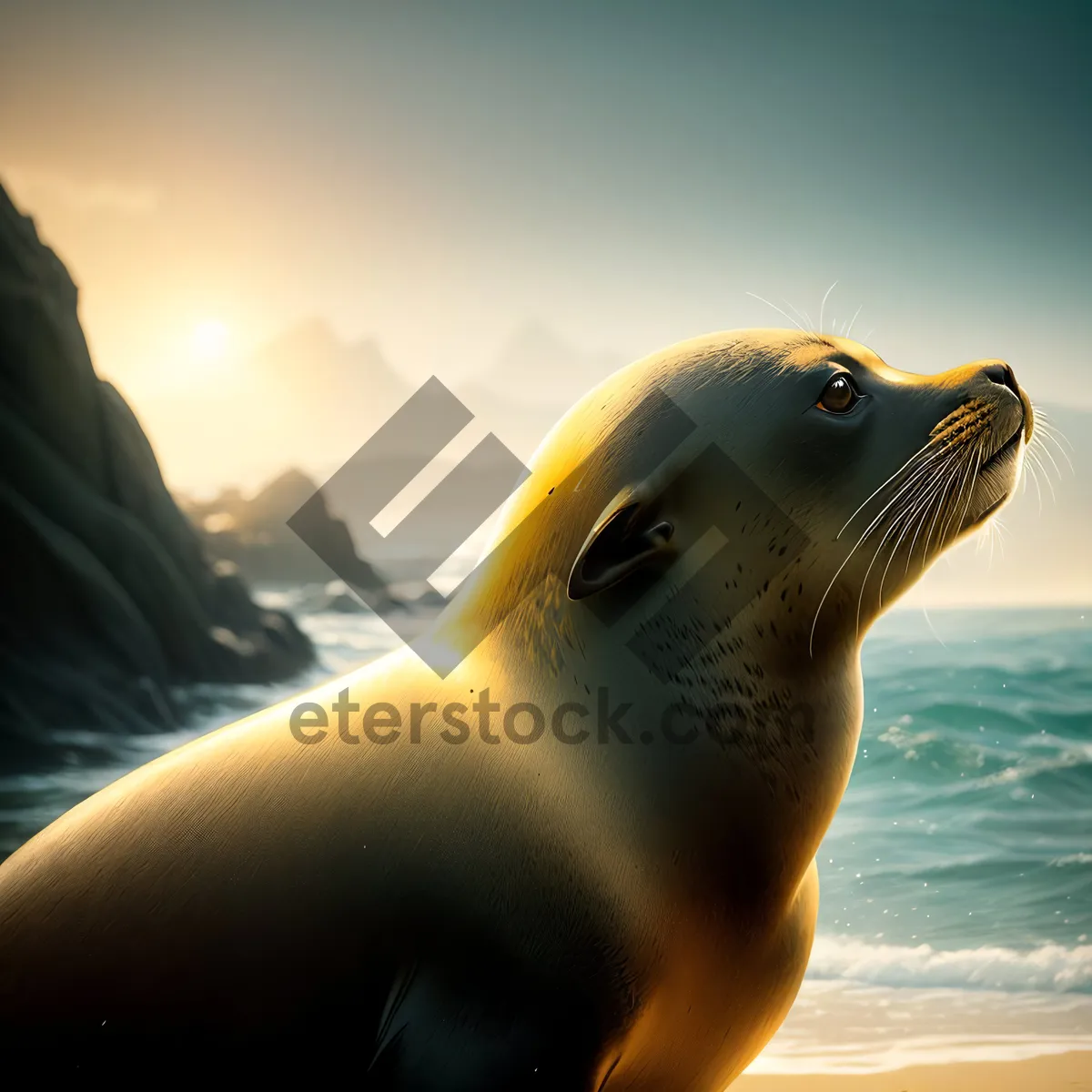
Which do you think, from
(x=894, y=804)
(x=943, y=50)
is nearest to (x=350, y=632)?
(x=894, y=804)

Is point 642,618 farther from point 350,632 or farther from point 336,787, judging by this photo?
point 350,632

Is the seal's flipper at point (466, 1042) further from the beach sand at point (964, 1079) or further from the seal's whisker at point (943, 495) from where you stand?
the beach sand at point (964, 1079)

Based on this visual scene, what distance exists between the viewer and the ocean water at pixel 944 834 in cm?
295

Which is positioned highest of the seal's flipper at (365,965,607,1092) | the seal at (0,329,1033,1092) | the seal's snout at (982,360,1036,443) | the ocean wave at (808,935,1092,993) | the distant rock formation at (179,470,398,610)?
the seal's snout at (982,360,1036,443)

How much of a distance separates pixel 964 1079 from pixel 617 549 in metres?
1.92

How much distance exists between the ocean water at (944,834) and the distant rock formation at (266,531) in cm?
13

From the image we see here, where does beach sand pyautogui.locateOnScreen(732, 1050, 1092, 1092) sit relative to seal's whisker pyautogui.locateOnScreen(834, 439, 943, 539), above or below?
below

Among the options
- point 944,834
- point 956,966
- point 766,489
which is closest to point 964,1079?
point 956,966

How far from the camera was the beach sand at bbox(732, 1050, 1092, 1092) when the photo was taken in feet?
7.25

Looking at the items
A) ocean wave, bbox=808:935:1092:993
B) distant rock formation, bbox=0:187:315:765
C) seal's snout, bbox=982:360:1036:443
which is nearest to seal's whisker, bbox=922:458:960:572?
seal's snout, bbox=982:360:1036:443

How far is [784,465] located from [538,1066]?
67cm

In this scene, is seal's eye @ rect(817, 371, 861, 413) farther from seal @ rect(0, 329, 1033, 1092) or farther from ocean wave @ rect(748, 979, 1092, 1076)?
ocean wave @ rect(748, 979, 1092, 1076)

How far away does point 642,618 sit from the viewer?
116cm

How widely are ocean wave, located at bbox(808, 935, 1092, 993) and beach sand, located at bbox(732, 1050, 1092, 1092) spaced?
658mm
